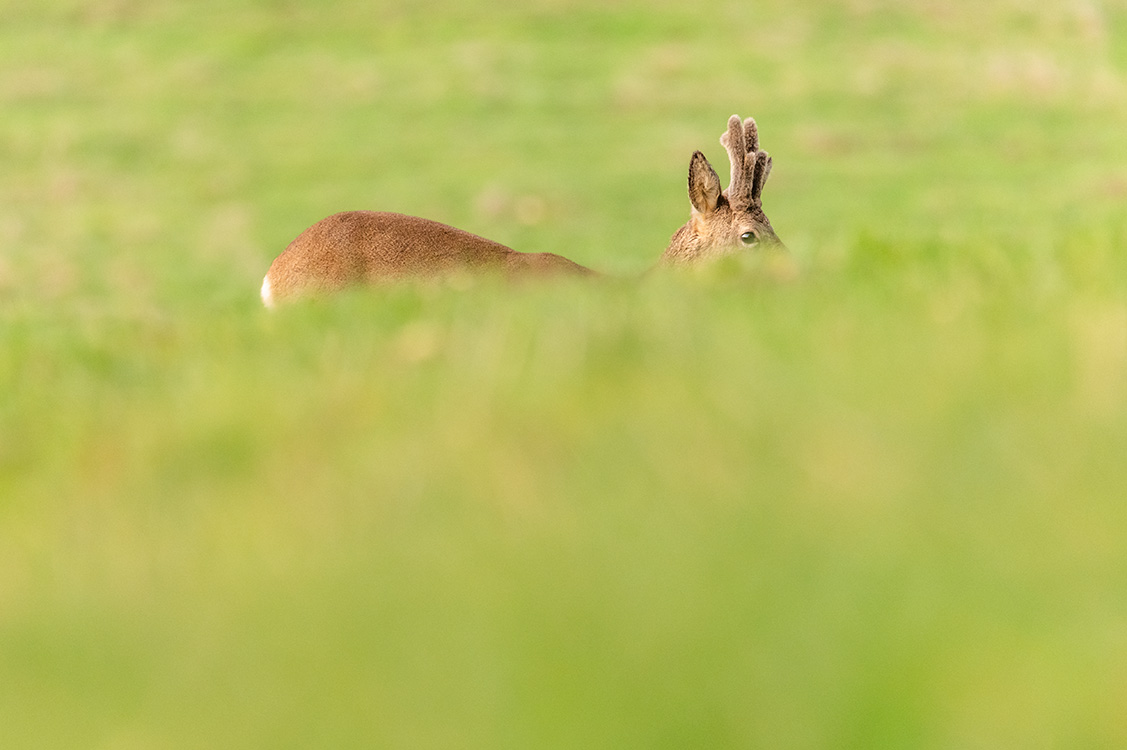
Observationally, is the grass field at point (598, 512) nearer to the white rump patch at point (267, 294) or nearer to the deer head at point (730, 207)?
the white rump patch at point (267, 294)

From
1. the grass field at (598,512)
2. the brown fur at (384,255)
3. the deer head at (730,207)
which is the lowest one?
the grass field at (598,512)

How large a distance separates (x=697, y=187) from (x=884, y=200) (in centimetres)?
1996

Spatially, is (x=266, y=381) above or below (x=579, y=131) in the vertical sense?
below

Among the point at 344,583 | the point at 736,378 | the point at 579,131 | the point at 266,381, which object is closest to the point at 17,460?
the point at 266,381

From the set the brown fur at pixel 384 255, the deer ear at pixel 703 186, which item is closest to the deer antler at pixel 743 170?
the deer ear at pixel 703 186

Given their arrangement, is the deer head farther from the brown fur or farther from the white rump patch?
the white rump patch

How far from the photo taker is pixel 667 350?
162 inches

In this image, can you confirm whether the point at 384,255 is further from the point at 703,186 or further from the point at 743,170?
the point at 743,170

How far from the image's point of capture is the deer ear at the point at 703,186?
977 cm

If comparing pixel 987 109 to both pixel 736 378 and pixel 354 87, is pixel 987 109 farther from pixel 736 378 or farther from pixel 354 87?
pixel 736 378

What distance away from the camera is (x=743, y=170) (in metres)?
9.90

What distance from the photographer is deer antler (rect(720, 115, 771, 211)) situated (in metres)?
9.88

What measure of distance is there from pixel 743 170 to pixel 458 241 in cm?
193

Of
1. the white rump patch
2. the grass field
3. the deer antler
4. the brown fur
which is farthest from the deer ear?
the grass field
